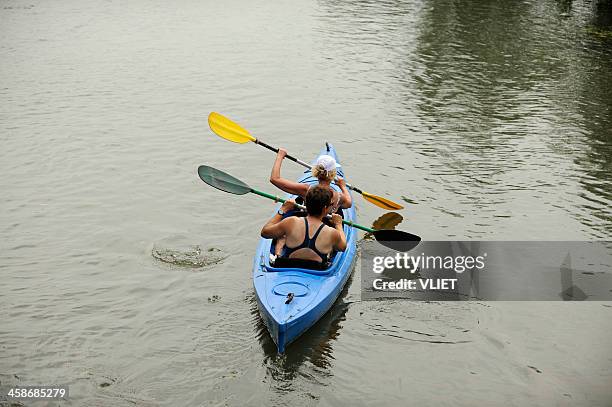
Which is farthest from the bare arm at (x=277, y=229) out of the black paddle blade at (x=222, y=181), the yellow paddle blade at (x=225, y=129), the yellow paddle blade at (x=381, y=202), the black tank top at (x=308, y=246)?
the yellow paddle blade at (x=225, y=129)

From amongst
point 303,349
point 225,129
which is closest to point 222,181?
point 225,129

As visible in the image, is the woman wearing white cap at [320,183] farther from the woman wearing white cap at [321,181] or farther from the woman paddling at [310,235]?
the woman paddling at [310,235]

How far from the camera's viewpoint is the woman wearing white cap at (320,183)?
8109 mm

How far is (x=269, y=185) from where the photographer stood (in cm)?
1162

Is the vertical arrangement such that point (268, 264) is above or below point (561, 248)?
above

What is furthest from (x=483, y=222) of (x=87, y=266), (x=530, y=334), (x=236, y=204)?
(x=87, y=266)

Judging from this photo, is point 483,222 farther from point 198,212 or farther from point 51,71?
point 51,71

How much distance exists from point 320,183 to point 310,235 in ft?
3.22

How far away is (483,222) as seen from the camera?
1027cm

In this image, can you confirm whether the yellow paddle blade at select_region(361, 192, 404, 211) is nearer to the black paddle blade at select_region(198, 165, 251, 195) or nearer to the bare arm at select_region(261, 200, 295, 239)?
the black paddle blade at select_region(198, 165, 251, 195)

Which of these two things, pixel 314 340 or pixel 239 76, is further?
pixel 239 76

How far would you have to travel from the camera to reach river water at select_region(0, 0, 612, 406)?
22.5 feet

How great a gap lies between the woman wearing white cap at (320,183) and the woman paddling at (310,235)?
250 millimetres

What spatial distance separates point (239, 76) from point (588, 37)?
1089 cm
